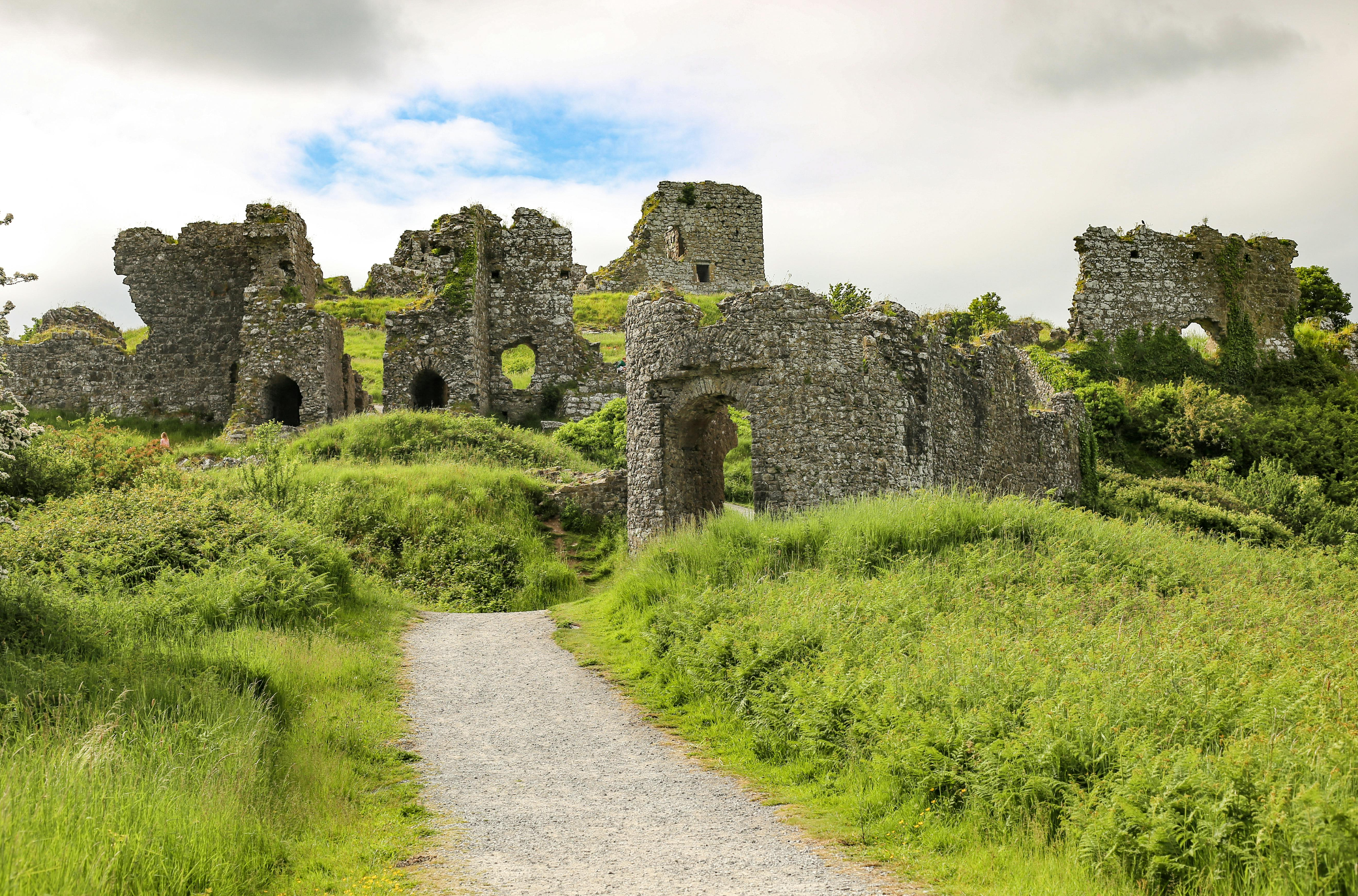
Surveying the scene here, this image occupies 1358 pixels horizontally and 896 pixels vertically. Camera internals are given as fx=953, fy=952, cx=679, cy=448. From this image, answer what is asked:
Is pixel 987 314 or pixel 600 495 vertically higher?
pixel 987 314

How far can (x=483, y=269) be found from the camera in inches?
1024

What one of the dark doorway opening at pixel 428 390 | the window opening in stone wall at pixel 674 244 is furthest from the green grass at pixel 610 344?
the window opening in stone wall at pixel 674 244

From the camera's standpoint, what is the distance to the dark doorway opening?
25.2 meters

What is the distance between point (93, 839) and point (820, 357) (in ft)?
37.0

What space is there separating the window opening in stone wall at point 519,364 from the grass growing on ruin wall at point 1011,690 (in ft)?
54.2

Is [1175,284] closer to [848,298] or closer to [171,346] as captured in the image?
[848,298]

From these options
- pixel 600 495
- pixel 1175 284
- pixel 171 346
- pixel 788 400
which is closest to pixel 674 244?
pixel 1175 284

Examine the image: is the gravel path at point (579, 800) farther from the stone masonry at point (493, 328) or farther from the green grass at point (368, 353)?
the green grass at point (368, 353)

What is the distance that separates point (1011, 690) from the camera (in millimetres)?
6582

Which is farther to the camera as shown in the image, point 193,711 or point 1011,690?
point 193,711

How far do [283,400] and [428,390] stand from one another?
4100 millimetres

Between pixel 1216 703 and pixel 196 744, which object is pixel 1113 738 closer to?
pixel 1216 703

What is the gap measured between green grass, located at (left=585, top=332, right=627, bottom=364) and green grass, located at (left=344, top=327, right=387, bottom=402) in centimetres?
657

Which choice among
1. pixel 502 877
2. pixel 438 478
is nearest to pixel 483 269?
pixel 438 478
